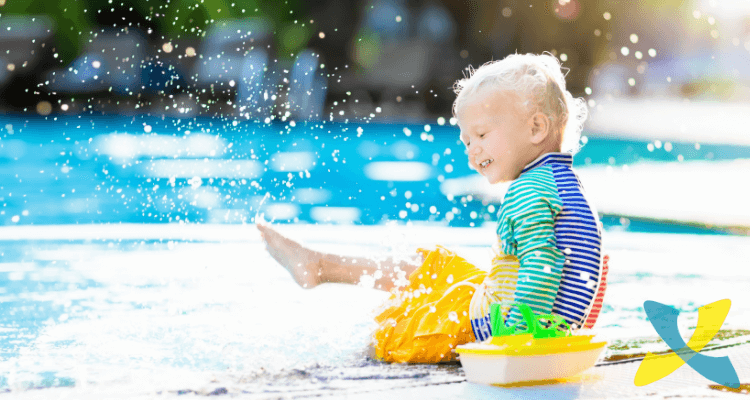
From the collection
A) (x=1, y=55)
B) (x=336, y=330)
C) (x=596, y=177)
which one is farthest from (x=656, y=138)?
(x=1, y=55)

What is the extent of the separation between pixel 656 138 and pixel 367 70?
960cm

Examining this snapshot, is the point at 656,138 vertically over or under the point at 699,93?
under

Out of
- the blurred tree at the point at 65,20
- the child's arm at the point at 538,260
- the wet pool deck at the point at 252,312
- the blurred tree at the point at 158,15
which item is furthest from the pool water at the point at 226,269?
the blurred tree at the point at 158,15

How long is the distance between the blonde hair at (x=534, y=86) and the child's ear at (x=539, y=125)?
0.04ft

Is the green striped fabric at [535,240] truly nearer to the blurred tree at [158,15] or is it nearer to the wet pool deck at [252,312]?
the wet pool deck at [252,312]

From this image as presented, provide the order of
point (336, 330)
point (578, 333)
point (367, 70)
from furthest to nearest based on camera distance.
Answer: point (367, 70) → point (336, 330) → point (578, 333)

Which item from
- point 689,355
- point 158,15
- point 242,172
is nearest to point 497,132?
point 689,355

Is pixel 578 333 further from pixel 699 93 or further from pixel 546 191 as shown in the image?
pixel 699 93

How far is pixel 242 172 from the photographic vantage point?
8977 mm

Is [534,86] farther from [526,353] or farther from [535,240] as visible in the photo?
[526,353]

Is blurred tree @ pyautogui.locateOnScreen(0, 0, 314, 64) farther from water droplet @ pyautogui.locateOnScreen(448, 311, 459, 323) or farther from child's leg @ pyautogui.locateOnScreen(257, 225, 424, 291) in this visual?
water droplet @ pyautogui.locateOnScreen(448, 311, 459, 323)

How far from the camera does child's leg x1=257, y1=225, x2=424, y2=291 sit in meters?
2.64

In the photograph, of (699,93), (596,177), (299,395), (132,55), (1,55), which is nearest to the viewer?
(299,395)

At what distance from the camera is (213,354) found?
7.89 feet
